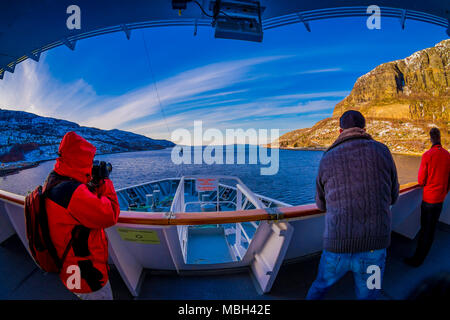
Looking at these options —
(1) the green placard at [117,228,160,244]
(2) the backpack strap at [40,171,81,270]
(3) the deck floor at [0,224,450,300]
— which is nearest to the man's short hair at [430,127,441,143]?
(3) the deck floor at [0,224,450,300]

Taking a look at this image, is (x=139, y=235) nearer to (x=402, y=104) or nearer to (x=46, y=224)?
(x=46, y=224)

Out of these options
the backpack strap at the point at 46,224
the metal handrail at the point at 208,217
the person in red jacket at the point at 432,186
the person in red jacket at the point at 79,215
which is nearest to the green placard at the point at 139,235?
the metal handrail at the point at 208,217

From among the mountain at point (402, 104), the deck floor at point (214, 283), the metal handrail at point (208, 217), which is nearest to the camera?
the metal handrail at point (208, 217)

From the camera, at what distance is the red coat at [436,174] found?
164 centimetres

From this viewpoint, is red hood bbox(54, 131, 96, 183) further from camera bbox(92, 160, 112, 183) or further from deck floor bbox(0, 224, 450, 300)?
deck floor bbox(0, 224, 450, 300)

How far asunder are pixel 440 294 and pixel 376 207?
0.37 meters

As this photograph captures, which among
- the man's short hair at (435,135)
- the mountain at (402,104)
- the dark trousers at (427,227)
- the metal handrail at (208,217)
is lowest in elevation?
the dark trousers at (427,227)

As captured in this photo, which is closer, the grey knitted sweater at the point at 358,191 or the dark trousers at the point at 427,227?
the grey knitted sweater at the point at 358,191

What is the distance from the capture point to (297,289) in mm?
1486

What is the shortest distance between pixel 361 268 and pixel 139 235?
148 centimetres

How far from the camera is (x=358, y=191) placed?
0.84m

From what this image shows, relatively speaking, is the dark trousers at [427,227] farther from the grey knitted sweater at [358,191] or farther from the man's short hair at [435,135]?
the grey knitted sweater at [358,191]
